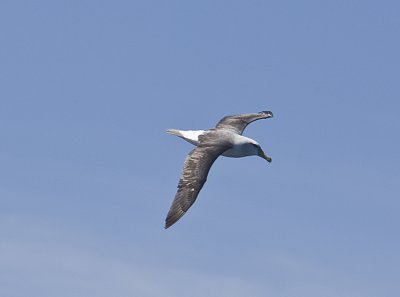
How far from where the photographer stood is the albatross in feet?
166

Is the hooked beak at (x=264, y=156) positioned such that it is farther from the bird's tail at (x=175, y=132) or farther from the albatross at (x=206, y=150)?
the bird's tail at (x=175, y=132)

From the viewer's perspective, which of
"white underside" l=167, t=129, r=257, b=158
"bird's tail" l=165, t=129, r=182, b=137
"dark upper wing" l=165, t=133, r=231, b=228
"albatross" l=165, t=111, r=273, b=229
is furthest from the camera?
"bird's tail" l=165, t=129, r=182, b=137

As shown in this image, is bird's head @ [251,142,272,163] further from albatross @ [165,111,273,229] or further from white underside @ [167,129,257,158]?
white underside @ [167,129,257,158]

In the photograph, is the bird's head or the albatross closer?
the albatross

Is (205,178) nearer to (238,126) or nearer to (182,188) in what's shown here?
(182,188)

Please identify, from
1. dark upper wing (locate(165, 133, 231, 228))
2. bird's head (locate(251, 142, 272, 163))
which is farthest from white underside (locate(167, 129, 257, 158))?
dark upper wing (locate(165, 133, 231, 228))

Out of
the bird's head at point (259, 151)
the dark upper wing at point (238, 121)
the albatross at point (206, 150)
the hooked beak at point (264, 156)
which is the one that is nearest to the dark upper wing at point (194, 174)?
the albatross at point (206, 150)

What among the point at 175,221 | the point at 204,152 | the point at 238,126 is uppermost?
the point at 238,126

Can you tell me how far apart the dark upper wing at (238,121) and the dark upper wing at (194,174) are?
402cm

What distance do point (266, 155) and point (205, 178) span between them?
647 cm

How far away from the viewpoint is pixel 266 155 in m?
58.2

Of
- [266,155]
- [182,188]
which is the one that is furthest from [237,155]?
[182,188]

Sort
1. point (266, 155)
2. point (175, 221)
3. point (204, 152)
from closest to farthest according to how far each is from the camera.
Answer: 1. point (175, 221)
2. point (204, 152)
3. point (266, 155)

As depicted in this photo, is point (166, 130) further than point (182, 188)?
Yes
